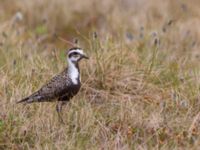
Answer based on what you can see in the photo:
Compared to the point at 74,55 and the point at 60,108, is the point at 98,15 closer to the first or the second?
the point at 74,55

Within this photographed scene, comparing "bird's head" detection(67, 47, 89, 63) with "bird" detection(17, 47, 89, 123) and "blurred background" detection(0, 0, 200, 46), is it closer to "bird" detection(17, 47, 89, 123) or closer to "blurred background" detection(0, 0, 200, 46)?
"bird" detection(17, 47, 89, 123)

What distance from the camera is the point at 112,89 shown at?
8.40 m

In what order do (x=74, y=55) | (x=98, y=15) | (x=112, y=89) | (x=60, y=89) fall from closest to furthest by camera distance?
(x=60, y=89) < (x=74, y=55) < (x=112, y=89) < (x=98, y=15)

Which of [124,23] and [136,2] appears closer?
[124,23]

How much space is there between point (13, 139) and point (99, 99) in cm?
139

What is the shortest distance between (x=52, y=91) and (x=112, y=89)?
39.6 inches

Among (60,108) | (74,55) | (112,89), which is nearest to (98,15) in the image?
(112,89)

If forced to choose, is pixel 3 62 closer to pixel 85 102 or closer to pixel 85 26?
pixel 85 102

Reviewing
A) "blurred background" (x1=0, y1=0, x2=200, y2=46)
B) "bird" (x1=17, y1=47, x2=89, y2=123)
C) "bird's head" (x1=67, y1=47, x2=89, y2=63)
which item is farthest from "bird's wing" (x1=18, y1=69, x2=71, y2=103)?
"blurred background" (x1=0, y1=0, x2=200, y2=46)

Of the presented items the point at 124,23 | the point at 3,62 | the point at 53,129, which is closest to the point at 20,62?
the point at 3,62

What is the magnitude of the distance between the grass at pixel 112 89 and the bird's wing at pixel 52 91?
9 centimetres

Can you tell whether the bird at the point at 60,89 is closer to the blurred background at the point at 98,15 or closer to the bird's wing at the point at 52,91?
the bird's wing at the point at 52,91

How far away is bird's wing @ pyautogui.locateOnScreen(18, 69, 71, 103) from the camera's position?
7.49 meters

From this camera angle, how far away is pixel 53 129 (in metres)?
7.20
